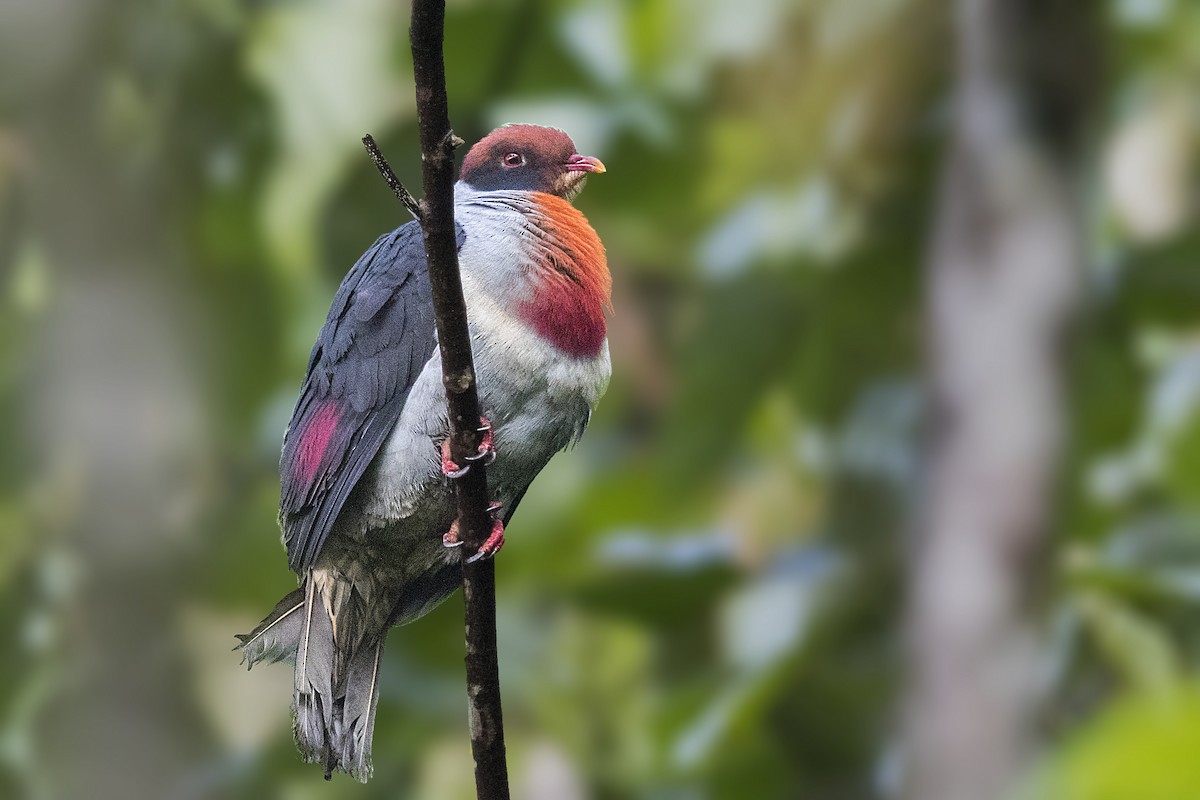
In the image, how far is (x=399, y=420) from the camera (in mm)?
1209

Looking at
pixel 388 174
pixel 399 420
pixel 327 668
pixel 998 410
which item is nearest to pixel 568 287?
pixel 399 420

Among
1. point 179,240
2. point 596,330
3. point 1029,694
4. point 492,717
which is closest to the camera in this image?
point 492,717

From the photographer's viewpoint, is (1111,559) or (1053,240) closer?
(1053,240)

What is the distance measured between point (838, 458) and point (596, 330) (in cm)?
168

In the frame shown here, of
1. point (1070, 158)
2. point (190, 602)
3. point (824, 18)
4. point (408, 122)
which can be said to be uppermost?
point (824, 18)

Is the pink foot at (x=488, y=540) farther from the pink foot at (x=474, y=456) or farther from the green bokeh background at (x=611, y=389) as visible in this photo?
the green bokeh background at (x=611, y=389)

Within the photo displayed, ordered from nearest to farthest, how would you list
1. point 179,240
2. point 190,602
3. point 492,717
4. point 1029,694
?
point 492,717 → point 1029,694 → point 190,602 → point 179,240

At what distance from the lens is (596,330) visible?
1190mm

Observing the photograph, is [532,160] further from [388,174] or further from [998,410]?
[998,410]

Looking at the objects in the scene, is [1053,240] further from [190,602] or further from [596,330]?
[190,602]

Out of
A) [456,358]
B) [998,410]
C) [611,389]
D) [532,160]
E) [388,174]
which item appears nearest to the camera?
[388,174]

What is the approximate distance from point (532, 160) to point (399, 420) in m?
0.32

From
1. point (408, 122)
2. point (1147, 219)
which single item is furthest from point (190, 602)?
point (1147, 219)

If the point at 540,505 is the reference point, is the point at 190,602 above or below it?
below
